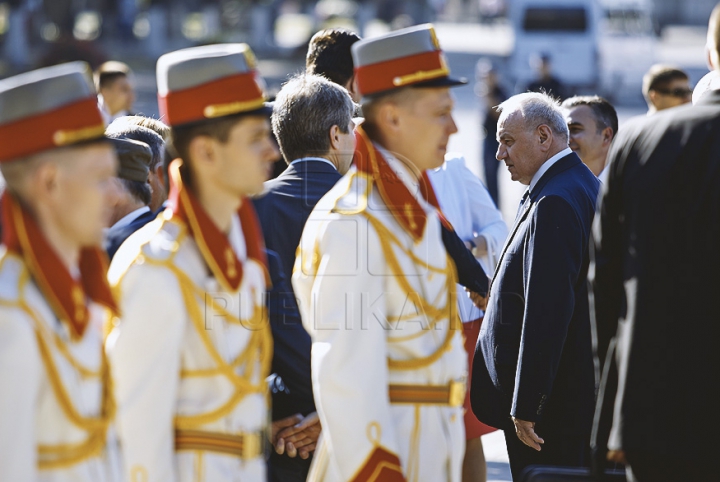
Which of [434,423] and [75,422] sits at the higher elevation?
[75,422]

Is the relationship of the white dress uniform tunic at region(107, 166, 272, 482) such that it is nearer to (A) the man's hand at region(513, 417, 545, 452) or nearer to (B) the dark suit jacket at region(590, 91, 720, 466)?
(B) the dark suit jacket at region(590, 91, 720, 466)

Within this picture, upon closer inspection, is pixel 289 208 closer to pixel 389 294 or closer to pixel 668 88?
pixel 389 294

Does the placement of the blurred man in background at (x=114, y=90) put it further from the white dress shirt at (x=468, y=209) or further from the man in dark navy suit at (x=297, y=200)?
the man in dark navy suit at (x=297, y=200)

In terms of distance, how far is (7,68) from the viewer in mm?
29359

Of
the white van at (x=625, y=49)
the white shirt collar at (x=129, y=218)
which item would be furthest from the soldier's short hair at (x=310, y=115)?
the white van at (x=625, y=49)

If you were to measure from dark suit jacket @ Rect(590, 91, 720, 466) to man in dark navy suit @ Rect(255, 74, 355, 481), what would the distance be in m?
1.54

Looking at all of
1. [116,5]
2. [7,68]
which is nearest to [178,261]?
[7,68]

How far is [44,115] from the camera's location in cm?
251

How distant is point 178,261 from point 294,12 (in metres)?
45.6

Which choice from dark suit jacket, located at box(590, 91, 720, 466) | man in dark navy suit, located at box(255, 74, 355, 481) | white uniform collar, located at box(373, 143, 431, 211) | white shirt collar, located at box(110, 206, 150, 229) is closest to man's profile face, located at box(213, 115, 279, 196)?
white uniform collar, located at box(373, 143, 431, 211)

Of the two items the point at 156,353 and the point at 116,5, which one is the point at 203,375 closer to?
the point at 156,353

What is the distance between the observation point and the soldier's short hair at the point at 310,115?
4445 millimetres

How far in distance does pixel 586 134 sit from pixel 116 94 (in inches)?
190

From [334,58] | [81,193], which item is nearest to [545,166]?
[334,58]
